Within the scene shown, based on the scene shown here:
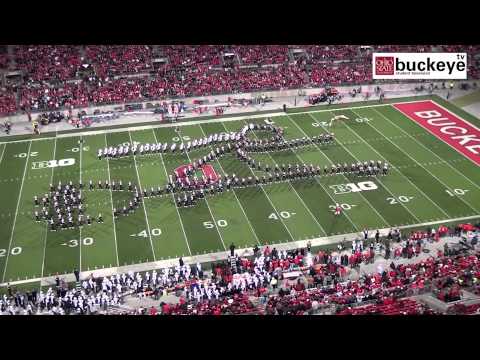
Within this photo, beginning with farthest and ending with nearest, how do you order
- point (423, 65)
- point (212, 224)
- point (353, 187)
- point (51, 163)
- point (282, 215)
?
point (51, 163) → point (423, 65) → point (353, 187) → point (282, 215) → point (212, 224)

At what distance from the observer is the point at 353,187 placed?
2214 cm

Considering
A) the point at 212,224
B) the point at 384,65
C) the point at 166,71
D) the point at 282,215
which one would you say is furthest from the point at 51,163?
the point at 384,65

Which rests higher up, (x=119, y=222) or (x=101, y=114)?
(x=101, y=114)

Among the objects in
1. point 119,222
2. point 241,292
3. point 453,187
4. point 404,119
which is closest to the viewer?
point 241,292

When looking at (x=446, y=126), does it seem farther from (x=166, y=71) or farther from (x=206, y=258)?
(x=166, y=71)

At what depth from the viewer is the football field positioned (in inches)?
750

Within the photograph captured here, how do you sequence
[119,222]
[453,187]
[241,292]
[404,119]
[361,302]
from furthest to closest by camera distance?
[404,119]
[453,187]
[119,222]
[241,292]
[361,302]

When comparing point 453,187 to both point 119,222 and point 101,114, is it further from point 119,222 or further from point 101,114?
point 101,114

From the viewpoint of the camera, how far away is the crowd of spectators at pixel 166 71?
30797 millimetres

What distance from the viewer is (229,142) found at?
84.3 feet

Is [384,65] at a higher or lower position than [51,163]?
higher

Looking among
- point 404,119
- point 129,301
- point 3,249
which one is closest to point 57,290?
point 129,301

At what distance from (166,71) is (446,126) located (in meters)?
15.1

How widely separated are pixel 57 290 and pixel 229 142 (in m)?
11.2
